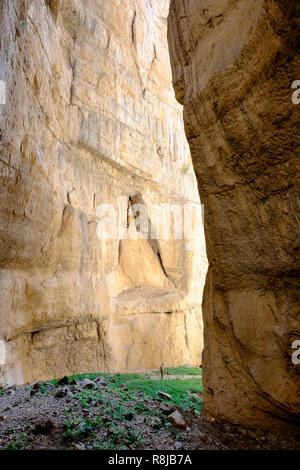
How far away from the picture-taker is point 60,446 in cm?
340

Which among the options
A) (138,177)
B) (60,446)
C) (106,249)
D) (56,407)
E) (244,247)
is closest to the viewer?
(60,446)

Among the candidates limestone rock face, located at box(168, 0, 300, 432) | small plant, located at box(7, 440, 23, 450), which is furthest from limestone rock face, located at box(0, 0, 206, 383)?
limestone rock face, located at box(168, 0, 300, 432)

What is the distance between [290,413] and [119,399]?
8.07 ft

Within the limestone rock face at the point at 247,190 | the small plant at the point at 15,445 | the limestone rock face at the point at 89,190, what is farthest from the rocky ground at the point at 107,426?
the limestone rock face at the point at 89,190

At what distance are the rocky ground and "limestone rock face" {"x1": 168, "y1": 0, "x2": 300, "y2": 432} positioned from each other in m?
0.30

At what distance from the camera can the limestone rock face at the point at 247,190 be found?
127 inches

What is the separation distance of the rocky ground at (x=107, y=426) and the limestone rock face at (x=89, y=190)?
3.70 meters

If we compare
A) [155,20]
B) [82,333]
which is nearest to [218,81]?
[82,333]

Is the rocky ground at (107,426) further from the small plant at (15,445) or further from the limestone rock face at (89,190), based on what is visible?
the limestone rock face at (89,190)

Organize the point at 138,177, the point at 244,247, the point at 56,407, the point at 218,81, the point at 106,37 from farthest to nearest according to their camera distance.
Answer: the point at 138,177 < the point at 106,37 < the point at 56,407 < the point at 244,247 < the point at 218,81

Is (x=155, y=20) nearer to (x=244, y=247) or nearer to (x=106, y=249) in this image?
(x=106, y=249)

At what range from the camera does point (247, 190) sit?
12.5 ft

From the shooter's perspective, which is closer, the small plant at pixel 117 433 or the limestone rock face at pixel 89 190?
the small plant at pixel 117 433

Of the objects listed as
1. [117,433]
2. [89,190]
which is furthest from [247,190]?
[89,190]
